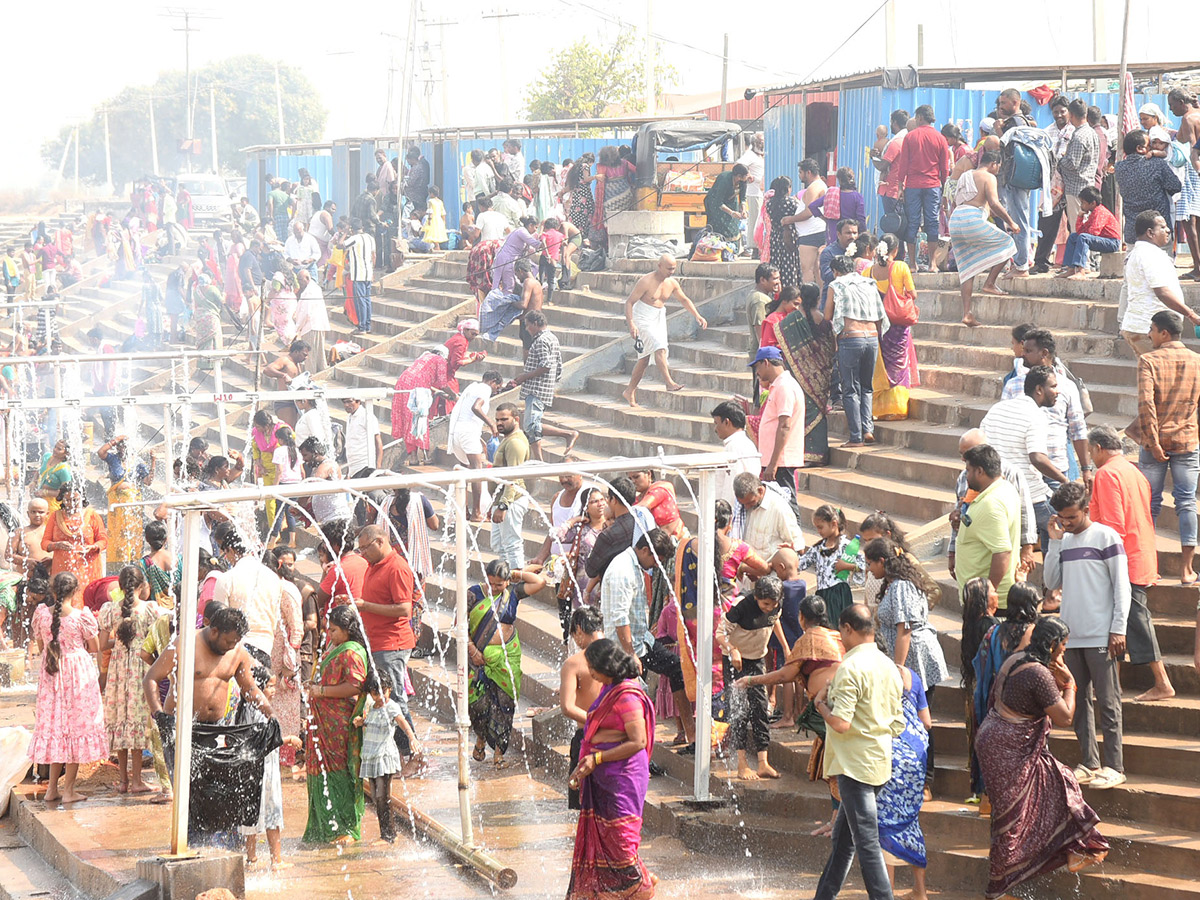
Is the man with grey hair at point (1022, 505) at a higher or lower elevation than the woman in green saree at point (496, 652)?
higher

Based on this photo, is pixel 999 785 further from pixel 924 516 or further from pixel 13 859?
pixel 13 859

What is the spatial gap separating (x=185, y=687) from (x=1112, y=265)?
945cm

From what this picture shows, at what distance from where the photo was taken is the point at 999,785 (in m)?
7.07

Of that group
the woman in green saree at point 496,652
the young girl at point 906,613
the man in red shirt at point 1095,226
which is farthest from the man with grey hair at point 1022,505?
the man in red shirt at point 1095,226

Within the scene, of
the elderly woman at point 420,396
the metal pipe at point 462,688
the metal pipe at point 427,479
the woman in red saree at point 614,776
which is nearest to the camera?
the woman in red saree at point 614,776

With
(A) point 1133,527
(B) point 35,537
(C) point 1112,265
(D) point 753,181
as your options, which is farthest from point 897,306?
(D) point 753,181

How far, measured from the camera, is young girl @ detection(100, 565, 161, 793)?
9.98 m

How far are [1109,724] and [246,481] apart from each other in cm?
1082

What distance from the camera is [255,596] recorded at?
9.55 m

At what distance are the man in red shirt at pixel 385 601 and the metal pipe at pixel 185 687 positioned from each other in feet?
5.81

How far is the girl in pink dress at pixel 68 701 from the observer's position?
33.0 ft

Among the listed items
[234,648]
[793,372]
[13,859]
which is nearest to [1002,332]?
[793,372]

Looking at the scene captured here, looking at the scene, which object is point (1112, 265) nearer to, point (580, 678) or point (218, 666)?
point (580, 678)

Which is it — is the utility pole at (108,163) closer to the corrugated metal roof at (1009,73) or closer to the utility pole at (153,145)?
the utility pole at (153,145)
